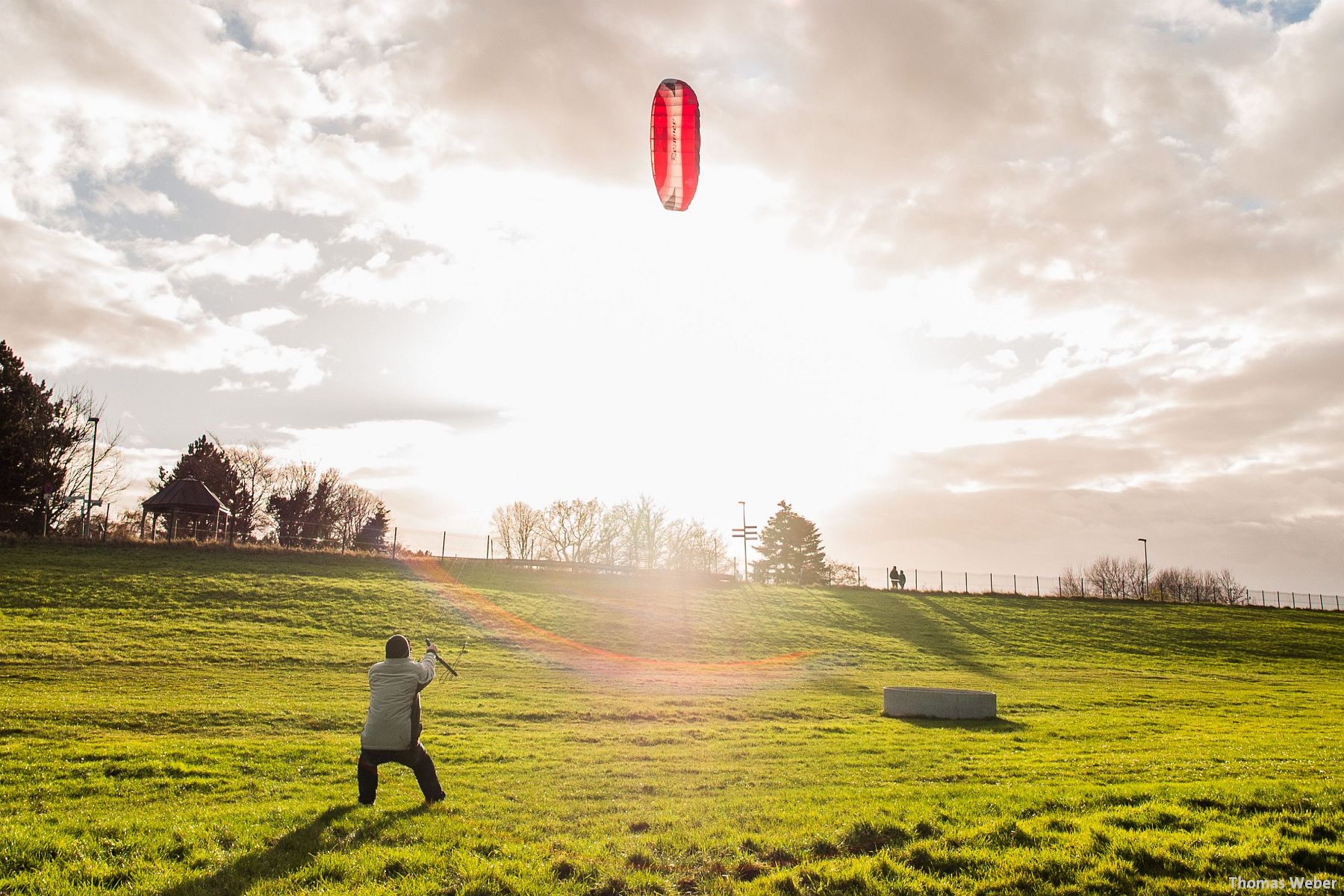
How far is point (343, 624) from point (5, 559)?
2078 centimetres

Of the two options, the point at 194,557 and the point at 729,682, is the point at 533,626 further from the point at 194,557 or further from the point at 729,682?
the point at 194,557

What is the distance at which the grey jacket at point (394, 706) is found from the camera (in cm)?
939

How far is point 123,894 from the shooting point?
21.6 ft

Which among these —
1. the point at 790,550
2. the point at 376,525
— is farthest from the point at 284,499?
the point at 790,550

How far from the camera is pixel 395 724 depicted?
371 inches

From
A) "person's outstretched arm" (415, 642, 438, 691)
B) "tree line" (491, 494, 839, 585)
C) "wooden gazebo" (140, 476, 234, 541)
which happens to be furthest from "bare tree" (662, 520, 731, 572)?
"person's outstretched arm" (415, 642, 438, 691)

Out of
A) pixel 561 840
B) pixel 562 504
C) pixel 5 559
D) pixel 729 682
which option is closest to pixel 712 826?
pixel 561 840

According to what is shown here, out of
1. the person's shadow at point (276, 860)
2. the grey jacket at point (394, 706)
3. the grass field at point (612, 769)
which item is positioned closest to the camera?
the person's shadow at point (276, 860)

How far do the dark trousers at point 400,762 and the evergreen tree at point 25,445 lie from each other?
59455mm

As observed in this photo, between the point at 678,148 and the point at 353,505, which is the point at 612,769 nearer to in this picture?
the point at 678,148

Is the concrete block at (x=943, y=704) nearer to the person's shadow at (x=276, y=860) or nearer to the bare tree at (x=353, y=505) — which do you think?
the person's shadow at (x=276, y=860)

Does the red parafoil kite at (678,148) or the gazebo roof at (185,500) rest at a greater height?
the red parafoil kite at (678,148)

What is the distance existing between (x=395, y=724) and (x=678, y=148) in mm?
16391

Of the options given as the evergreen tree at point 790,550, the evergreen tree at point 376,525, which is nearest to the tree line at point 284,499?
the evergreen tree at point 376,525
